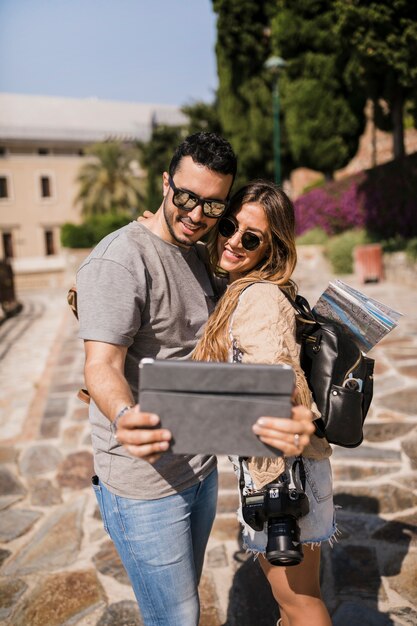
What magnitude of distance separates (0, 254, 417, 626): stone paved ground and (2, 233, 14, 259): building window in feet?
121

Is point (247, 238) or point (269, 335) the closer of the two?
point (269, 335)

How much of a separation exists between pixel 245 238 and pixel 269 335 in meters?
0.49

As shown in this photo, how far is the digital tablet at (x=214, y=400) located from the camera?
1059 mm

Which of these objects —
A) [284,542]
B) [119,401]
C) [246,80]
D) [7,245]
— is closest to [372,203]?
[246,80]

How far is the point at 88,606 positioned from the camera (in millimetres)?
2654

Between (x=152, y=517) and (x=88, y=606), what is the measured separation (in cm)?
149

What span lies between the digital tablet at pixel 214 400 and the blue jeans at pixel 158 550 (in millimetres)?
551

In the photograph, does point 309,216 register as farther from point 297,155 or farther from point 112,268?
point 112,268

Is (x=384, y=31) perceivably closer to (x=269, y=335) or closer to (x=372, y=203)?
(x=372, y=203)

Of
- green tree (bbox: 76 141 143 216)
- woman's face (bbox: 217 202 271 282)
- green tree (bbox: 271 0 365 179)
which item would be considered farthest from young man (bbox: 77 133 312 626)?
green tree (bbox: 76 141 143 216)

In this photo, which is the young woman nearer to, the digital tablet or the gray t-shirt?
the gray t-shirt

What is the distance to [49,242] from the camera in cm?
4081

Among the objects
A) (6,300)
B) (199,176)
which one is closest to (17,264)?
(6,300)

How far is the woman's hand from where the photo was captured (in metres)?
1.10
